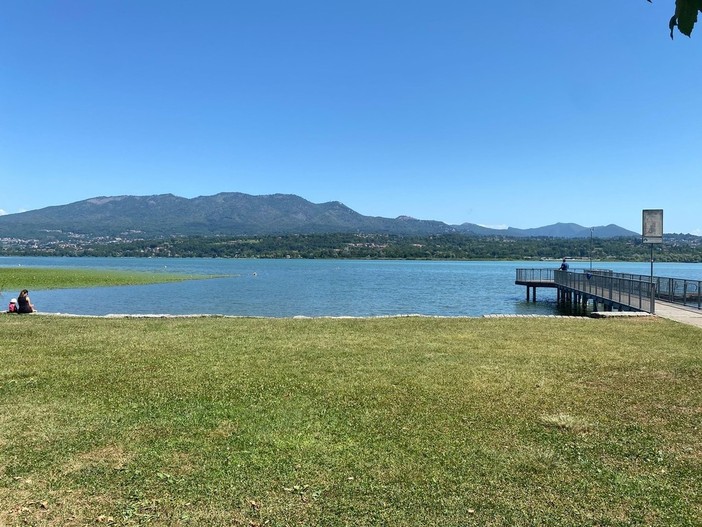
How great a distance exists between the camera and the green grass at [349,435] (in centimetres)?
454

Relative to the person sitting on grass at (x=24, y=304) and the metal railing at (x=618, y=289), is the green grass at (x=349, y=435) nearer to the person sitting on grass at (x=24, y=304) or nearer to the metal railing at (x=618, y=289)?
the person sitting on grass at (x=24, y=304)

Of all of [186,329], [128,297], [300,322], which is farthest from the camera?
[128,297]

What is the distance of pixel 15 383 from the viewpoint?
8.31 m

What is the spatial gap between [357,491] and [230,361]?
19.4 feet

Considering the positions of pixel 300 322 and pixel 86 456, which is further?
pixel 300 322

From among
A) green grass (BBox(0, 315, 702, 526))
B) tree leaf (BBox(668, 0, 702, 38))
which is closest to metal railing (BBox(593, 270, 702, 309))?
green grass (BBox(0, 315, 702, 526))

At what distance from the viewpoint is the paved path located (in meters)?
17.1

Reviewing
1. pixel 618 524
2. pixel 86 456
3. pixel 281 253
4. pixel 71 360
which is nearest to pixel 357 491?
pixel 618 524

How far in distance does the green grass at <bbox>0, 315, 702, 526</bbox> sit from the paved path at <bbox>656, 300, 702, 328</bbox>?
6817 millimetres

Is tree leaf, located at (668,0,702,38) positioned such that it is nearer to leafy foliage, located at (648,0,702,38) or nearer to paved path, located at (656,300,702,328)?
leafy foliage, located at (648,0,702,38)

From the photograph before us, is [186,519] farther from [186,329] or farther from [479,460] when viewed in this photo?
[186,329]

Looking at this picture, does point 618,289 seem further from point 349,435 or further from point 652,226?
point 349,435

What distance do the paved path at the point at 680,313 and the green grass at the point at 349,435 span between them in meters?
6.82

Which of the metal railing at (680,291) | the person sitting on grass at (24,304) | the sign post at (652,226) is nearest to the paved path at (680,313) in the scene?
the metal railing at (680,291)
